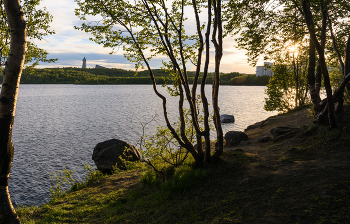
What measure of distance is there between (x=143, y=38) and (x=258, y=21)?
6.30 meters

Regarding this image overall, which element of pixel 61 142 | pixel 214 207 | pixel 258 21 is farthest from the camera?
pixel 61 142

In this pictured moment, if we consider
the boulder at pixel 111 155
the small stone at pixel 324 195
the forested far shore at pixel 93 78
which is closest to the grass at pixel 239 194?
the small stone at pixel 324 195

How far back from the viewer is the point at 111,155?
14102 millimetres

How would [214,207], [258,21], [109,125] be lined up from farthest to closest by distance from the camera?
[109,125], [258,21], [214,207]

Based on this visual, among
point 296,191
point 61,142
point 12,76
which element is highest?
point 12,76

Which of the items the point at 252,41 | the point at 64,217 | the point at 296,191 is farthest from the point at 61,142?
the point at 296,191

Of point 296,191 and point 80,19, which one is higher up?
point 80,19

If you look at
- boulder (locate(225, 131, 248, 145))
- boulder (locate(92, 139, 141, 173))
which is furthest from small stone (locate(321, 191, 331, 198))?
boulder (locate(225, 131, 248, 145))

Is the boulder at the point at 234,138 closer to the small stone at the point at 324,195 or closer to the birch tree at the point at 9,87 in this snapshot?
the small stone at the point at 324,195

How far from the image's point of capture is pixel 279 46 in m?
12.4

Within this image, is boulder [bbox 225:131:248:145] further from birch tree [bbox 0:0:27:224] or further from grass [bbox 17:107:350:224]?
birch tree [bbox 0:0:27:224]

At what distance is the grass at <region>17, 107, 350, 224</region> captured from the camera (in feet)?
15.3

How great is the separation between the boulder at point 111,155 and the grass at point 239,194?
4.22m

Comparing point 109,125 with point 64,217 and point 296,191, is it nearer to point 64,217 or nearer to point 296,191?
point 64,217
